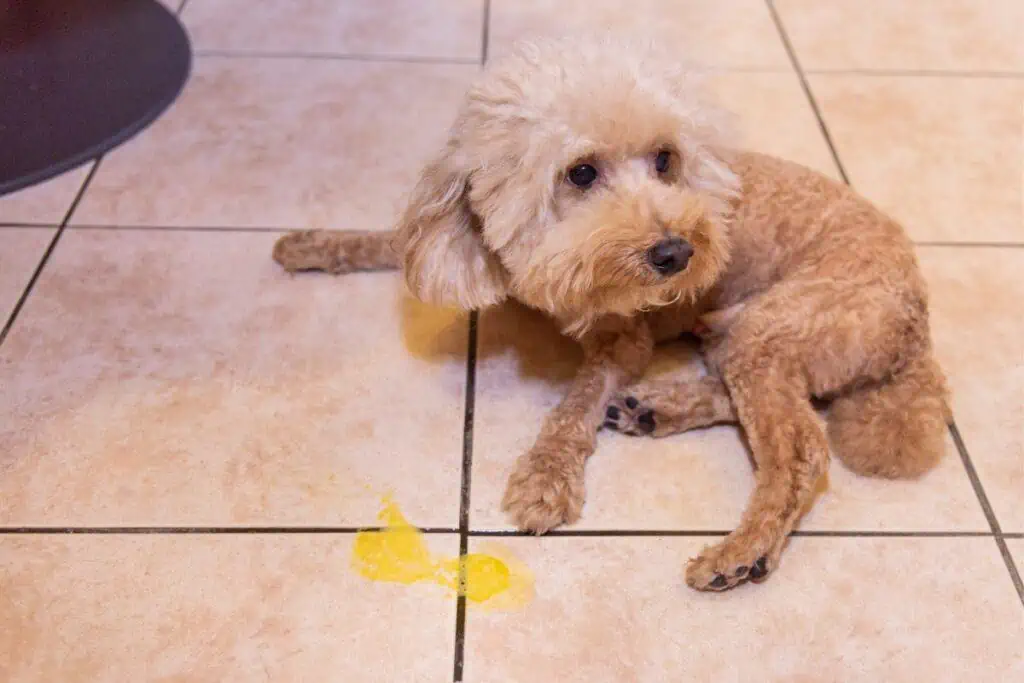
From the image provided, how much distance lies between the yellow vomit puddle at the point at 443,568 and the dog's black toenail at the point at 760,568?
10.9 inches

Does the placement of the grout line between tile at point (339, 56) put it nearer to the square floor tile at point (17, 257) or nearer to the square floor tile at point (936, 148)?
the square floor tile at point (17, 257)

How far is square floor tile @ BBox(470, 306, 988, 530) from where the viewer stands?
1162 mm

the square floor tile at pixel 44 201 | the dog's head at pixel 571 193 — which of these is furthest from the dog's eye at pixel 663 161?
the square floor tile at pixel 44 201

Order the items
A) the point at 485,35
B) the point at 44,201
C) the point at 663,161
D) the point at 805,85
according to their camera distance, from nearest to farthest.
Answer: the point at 663,161 → the point at 44,201 → the point at 805,85 → the point at 485,35

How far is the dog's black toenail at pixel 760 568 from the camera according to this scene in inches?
42.1

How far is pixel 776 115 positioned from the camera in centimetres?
186

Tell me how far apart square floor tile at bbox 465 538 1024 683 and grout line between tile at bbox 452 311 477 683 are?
0.01m

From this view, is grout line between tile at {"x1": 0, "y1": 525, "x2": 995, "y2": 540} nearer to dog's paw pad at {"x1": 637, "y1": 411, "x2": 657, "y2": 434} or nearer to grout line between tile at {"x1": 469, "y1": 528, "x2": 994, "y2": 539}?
grout line between tile at {"x1": 469, "y1": 528, "x2": 994, "y2": 539}

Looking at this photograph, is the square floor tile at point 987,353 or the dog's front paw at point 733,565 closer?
the dog's front paw at point 733,565

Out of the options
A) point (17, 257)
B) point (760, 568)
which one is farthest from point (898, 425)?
point (17, 257)

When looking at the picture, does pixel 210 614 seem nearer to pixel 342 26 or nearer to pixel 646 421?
pixel 646 421

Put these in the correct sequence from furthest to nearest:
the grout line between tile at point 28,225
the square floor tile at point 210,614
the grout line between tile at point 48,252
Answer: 1. the grout line between tile at point 28,225
2. the grout line between tile at point 48,252
3. the square floor tile at point 210,614

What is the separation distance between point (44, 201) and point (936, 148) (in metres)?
1.77

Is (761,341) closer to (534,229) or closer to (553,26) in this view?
(534,229)
